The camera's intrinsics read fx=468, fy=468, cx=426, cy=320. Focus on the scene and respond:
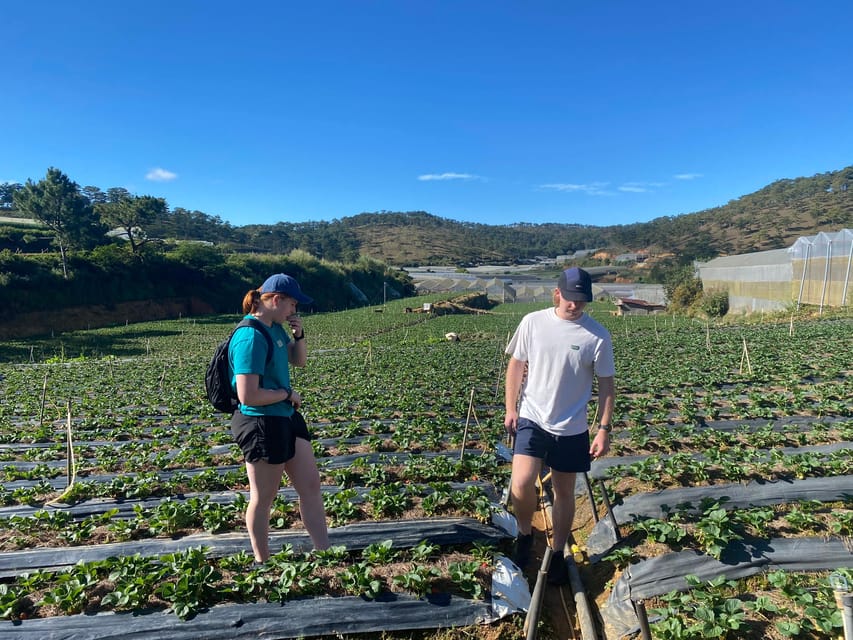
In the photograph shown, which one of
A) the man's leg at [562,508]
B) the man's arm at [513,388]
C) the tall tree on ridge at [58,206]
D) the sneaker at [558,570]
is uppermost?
the tall tree on ridge at [58,206]

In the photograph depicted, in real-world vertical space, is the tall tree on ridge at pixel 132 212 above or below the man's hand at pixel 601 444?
above

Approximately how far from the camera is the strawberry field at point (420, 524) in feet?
9.89

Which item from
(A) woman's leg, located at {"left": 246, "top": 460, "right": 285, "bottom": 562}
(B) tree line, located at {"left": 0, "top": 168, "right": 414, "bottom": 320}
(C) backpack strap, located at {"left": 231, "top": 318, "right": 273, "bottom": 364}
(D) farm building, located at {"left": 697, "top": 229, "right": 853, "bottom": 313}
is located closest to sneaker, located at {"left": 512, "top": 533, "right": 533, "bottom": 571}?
(A) woman's leg, located at {"left": 246, "top": 460, "right": 285, "bottom": 562}

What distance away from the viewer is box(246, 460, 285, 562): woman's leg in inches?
127

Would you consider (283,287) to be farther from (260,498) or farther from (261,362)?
(260,498)

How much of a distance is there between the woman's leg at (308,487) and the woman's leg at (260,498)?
119mm

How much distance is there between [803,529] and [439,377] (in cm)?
883

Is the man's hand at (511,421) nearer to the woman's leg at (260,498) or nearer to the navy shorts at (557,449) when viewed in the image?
the navy shorts at (557,449)

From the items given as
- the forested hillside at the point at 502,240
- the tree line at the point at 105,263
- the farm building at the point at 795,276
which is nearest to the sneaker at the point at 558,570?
the farm building at the point at 795,276

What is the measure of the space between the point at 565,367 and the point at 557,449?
2.03 feet

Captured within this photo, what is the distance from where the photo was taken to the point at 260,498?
3293 mm

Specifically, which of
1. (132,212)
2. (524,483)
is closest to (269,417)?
(524,483)

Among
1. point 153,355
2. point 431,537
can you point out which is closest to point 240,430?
point 431,537

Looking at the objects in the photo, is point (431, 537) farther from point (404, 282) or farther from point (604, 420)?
point (404, 282)
